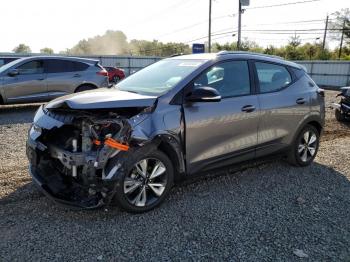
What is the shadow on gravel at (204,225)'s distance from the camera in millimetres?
3324

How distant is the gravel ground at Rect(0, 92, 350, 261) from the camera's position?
3289mm

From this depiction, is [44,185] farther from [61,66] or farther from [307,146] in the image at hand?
[61,66]

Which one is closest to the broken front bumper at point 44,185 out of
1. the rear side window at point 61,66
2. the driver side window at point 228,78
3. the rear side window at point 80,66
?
the driver side window at point 228,78

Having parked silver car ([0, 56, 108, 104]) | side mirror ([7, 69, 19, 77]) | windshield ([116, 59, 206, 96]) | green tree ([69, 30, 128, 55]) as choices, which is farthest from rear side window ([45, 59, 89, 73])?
green tree ([69, 30, 128, 55])

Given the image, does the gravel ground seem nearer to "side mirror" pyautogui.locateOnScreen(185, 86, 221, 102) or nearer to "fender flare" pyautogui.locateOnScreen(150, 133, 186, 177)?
"fender flare" pyautogui.locateOnScreen(150, 133, 186, 177)

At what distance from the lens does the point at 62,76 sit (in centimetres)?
1108

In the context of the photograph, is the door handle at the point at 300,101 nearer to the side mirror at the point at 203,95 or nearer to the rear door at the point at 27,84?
the side mirror at the point at 203,95

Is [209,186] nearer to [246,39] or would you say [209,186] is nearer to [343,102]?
[343,102]

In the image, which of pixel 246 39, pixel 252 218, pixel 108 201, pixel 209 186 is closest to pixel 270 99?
pixel 209 186

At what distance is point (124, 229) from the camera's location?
12.0 feet

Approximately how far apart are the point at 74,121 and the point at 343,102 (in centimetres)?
824

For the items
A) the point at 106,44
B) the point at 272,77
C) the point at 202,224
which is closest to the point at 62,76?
the point at 272,77

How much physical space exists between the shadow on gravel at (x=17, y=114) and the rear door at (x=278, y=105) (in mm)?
6525

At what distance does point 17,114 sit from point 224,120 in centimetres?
799
